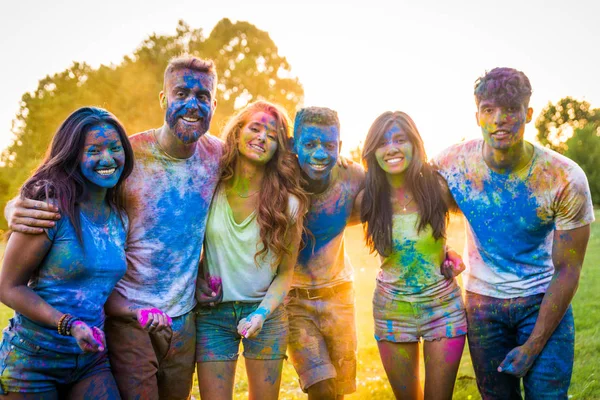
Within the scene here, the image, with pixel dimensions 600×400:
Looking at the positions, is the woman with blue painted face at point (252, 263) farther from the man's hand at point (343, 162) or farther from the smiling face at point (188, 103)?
the man's hand at point (343, 162)

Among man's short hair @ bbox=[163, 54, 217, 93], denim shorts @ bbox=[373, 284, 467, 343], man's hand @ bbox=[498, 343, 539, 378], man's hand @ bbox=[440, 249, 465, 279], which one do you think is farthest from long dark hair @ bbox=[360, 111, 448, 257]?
man's short hair @ bbox=[163, 54, 217, 93]

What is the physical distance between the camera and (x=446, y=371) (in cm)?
400

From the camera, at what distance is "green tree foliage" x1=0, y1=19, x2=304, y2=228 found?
59.1 ft

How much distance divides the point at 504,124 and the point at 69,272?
3.08 metres

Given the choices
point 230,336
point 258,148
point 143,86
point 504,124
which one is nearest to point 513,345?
point 504,124

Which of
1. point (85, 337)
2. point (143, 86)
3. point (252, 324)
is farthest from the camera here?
point (143, 86)

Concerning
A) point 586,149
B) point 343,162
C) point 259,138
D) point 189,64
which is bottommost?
point 343,162

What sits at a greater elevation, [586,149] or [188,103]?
[586,149]

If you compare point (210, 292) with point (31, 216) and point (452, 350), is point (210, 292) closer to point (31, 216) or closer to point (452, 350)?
point (31, 216)

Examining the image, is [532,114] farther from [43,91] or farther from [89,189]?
[43,91]

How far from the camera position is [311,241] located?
14.5 ft

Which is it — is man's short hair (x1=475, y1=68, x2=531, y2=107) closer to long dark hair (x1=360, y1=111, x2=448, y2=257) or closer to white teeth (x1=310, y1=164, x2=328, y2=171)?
long dark hair (x1=360, y1=111, x2=448, y2=257)

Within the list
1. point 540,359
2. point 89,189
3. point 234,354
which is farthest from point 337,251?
point 89,189

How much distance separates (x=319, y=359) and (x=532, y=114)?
2.52 meters
